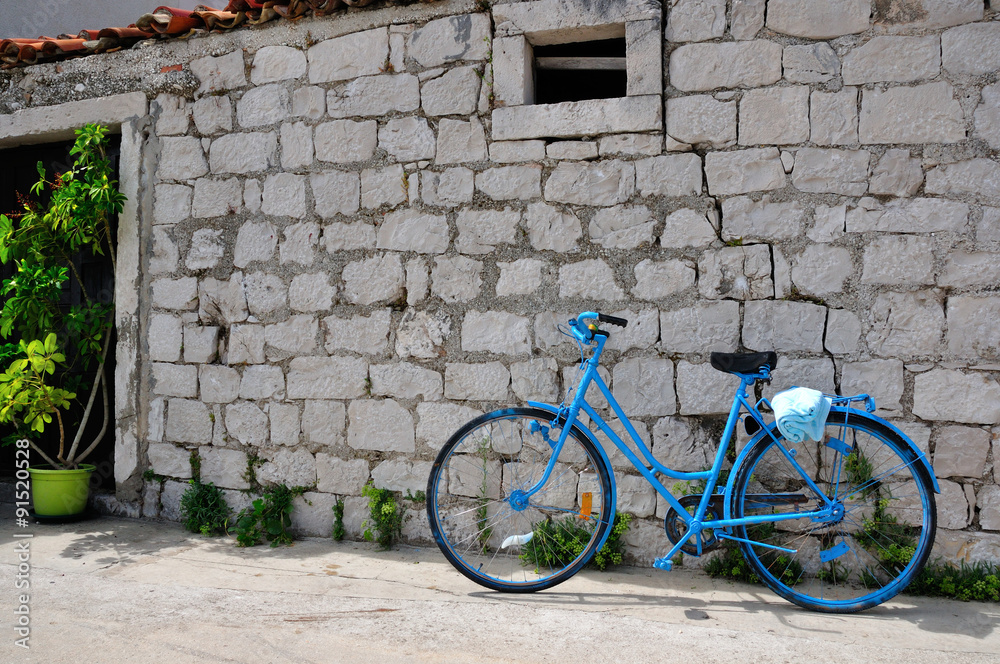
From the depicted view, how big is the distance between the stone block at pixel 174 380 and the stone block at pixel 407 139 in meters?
1.75

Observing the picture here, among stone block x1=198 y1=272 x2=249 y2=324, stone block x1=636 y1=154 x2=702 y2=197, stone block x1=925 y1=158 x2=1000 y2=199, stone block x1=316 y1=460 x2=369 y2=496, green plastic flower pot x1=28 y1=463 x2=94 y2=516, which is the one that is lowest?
green plastic flower pot x1=28 y1=463 x2=94 y2=516

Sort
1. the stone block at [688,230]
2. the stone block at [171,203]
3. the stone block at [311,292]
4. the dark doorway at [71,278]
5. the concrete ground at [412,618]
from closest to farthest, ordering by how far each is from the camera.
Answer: the concrete ground at [412,618] → the stone block at [688,230] → the stone block at [311,292] → the stone block at [171,203] → the dark doorway at [71,278]

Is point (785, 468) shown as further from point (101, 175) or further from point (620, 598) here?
point (101, 175)

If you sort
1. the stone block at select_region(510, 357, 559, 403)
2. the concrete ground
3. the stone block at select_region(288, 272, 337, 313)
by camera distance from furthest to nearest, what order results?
the stone block at select_region(288, 272, 337, 313) < the stone block at select_region(510, 357, 559, 403) < the concrete ground

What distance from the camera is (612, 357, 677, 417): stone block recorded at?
3.16 meters

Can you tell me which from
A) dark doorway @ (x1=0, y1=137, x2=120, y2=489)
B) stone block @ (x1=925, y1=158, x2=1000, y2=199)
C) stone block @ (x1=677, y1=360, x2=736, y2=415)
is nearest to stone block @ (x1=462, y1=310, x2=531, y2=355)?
stone block @ (x1=677, y1=360, x2=736, y2=415)

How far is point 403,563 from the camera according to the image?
3.26 meters

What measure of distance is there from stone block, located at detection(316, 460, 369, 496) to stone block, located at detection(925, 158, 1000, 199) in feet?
9.99

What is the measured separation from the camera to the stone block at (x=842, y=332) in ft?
9.82

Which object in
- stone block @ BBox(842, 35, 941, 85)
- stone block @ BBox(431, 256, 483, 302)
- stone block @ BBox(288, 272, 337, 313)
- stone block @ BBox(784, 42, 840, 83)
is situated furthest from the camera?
stone block @ BBox(288, 272, 337, 313)

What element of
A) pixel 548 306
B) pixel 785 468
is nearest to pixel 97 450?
pixel 548 306

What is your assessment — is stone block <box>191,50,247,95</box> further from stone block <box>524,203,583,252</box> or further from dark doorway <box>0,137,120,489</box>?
stone block <box>524,203,583,252</box>

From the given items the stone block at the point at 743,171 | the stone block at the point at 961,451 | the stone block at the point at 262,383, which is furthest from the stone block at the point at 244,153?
the stone block at the point at 961,451

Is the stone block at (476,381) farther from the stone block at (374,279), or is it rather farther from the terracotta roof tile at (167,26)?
the terracotta roof tile at (167,26)
